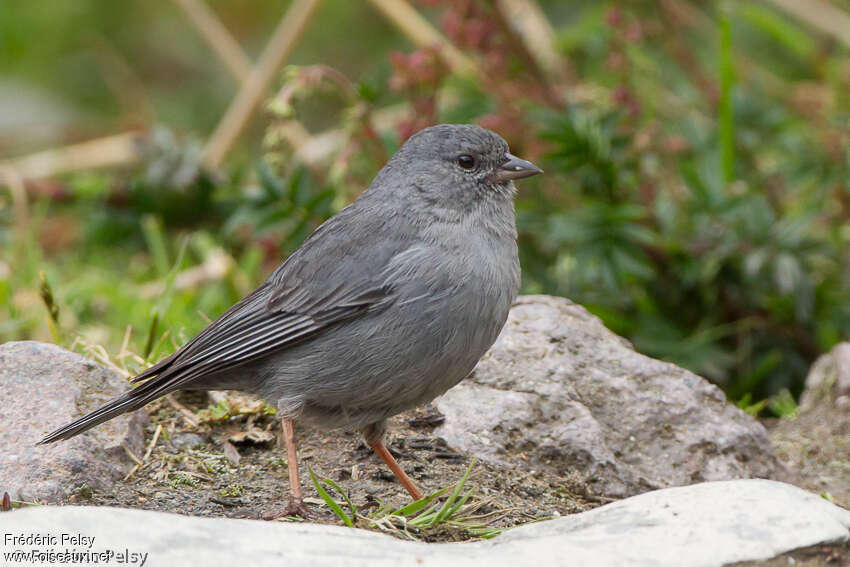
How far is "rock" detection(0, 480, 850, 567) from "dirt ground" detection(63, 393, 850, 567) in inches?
18.3

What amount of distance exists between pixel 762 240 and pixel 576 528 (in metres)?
2.87

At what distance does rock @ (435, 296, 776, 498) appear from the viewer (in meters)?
3.84

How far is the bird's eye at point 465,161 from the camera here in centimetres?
393

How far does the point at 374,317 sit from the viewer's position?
11.4 ft

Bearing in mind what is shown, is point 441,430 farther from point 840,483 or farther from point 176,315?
point 176,315

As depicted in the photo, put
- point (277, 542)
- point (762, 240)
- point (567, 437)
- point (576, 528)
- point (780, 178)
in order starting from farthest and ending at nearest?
Answer: point (780, 178) < point (762, 240) < point (567, 437) < point (576, 528) < point (277, 542)

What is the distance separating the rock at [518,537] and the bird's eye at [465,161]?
156 cm

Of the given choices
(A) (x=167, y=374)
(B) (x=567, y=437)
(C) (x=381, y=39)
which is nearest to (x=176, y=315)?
(A) (x=167, y=374)

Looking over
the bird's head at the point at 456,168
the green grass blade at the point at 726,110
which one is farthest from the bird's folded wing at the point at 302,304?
Result: the green grass blade at the point at 726,110

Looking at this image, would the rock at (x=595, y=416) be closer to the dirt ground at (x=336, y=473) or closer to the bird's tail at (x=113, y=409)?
the dirt ground at (x=336, y=473)

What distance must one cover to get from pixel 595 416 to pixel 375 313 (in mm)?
1064

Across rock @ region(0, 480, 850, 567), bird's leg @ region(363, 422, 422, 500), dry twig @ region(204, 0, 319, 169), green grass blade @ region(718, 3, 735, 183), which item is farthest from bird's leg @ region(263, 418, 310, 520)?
dry twig @ region(204, 0, 319, 169)

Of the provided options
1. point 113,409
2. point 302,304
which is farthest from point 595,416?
point 113,409

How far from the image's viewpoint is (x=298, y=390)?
3510 mm
